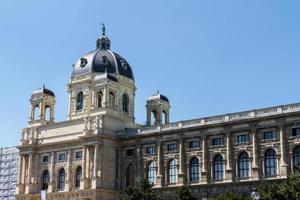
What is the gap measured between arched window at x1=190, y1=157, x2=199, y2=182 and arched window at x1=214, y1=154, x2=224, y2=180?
2872mm

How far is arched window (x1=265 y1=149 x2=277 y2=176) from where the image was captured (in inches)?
2822

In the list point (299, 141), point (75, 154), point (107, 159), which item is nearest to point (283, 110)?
point (299, 141)

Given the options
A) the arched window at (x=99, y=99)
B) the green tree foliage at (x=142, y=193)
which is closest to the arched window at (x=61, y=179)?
the arched window at (x=99, y=99)

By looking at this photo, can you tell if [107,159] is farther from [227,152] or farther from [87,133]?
[227,152]

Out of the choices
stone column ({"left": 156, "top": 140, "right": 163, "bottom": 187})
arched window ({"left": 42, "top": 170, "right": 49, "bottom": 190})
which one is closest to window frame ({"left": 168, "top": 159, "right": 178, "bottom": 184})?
stone column ({"left": 156, "top": 140, "right": 163, "bottom": 187})

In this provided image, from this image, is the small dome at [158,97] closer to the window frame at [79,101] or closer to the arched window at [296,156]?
the window frame at [79,101]

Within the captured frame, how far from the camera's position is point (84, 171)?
3332 inches

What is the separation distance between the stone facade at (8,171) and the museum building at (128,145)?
83.6 feet

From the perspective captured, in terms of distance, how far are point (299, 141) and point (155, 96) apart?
3266 cm

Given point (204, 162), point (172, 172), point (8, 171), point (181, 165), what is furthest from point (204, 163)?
point (8, 171)

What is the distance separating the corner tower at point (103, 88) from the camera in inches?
3516

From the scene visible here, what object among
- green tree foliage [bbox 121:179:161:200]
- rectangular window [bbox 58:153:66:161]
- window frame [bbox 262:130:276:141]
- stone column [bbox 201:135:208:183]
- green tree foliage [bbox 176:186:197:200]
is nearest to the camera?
green tree foliage [bbox 176:186:197:200]

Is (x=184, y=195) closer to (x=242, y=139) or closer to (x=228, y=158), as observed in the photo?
(x=228, y=158)

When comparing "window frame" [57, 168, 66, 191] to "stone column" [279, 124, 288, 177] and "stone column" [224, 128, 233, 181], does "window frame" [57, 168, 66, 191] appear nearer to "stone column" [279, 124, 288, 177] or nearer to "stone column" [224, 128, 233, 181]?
"stone column" [224, 128, 233, 181]
